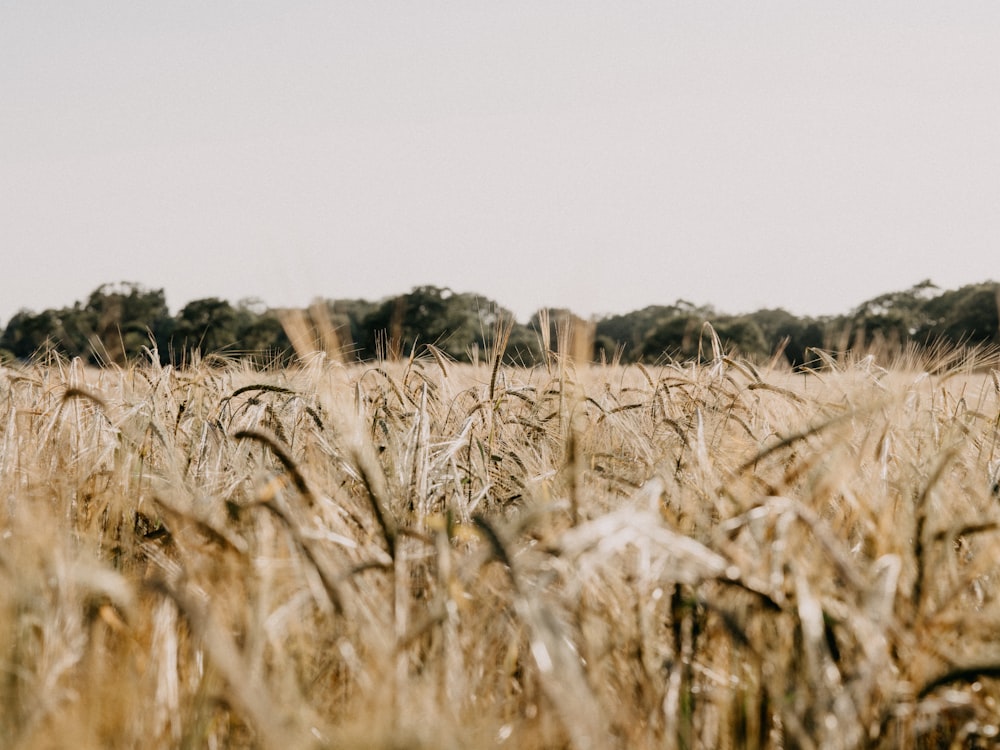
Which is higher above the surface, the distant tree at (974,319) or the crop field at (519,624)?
the distant tree at (974,319)

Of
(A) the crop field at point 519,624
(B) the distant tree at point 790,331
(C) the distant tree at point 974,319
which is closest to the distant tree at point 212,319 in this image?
(B) the distant tree at point 790,331

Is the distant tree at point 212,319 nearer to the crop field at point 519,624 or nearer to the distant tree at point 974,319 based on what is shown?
the distant tree at point 974,319

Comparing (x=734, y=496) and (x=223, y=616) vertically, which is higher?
(x=734, y=496)

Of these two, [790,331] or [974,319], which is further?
[790,331]

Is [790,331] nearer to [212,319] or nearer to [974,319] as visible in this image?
[974,319]

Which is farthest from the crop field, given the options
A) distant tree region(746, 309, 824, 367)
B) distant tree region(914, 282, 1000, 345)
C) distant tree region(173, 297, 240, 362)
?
distant tree region(173, 297, 240, 362)

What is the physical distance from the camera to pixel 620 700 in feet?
3.35

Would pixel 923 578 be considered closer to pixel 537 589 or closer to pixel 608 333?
pixel 537 589

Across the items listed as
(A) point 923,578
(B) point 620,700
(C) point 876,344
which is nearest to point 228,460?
(B) point 620,700

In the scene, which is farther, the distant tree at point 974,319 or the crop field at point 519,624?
the distant tree at point 974,319

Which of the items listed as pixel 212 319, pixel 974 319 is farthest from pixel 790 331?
pixel 212 319

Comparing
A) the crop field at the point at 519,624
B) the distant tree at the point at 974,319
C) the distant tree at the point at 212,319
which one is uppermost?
the distant tree at the point at 212,319

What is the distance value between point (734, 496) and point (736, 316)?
35226mm

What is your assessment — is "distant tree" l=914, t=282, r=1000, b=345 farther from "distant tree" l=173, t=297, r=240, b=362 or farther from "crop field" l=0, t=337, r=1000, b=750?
"distant tree" l=173, t=297, r=240, b=362
